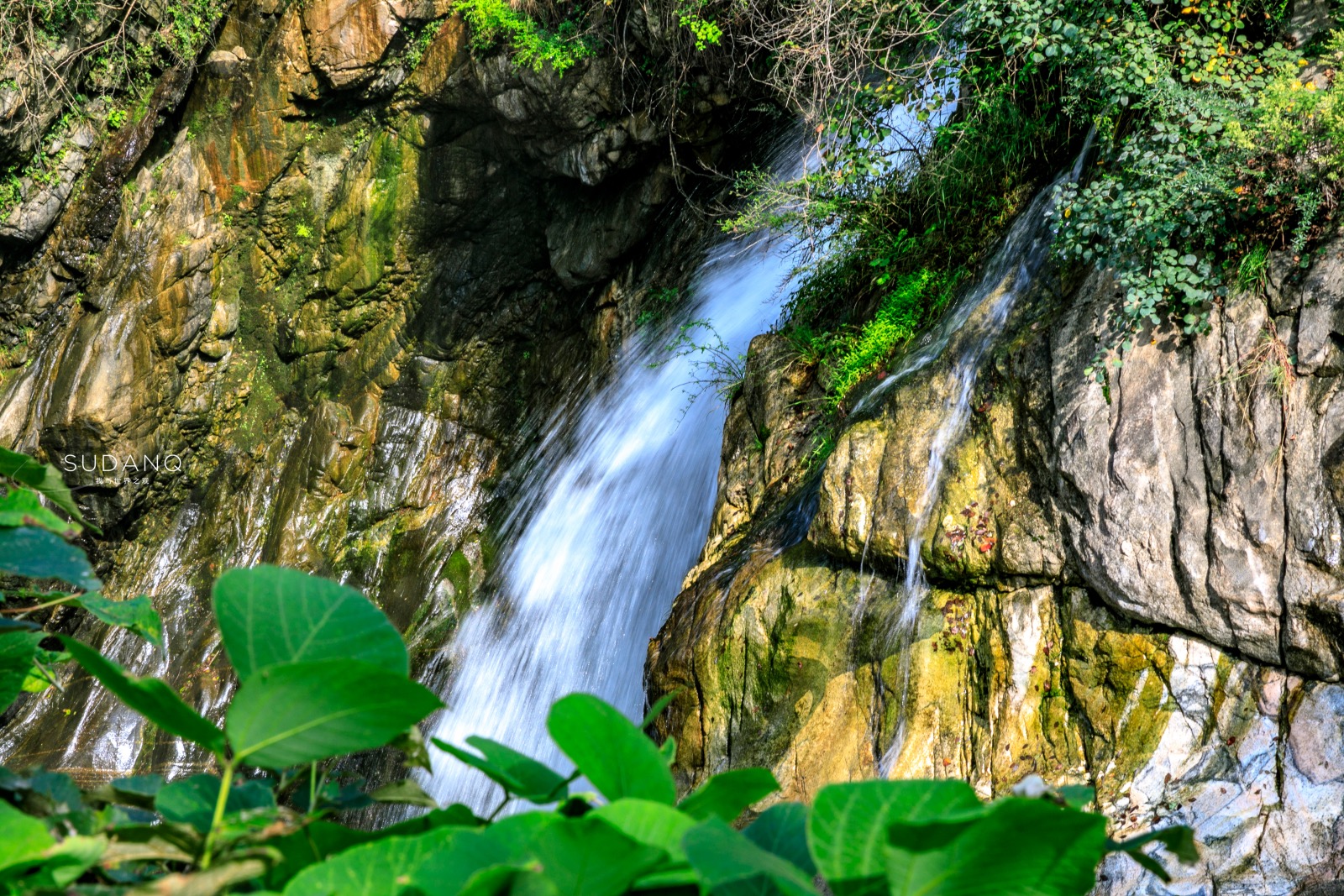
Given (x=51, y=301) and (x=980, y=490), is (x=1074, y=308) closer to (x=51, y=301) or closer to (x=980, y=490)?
(x=980, y=490)

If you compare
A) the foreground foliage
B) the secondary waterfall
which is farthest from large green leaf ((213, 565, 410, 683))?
the secondary waterfall

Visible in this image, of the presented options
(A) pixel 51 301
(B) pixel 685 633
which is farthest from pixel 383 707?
(A) pixel 51 301

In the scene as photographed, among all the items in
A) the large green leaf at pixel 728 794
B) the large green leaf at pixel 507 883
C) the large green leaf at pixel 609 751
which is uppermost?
the large green leaf at pixel 507 883

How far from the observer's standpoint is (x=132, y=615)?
0.93 meters

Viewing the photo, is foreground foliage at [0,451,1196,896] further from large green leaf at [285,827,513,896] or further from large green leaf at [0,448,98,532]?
large green leaf at [0,448,98,532]

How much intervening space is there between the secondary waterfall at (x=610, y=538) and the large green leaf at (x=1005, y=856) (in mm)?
5455

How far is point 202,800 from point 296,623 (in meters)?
0.17

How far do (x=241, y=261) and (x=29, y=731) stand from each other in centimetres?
481

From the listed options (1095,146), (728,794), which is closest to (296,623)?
(728,794)

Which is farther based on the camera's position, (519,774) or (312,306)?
(312,306)

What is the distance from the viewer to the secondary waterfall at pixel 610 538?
6629mm

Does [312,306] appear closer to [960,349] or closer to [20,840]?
[960,349]

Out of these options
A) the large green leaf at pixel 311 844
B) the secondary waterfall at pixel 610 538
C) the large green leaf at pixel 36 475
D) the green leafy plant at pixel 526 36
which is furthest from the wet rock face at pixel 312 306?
the large green leaf at pixel 311 844

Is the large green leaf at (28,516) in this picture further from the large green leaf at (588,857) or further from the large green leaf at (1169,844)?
the large green leaf at (1169,844)
